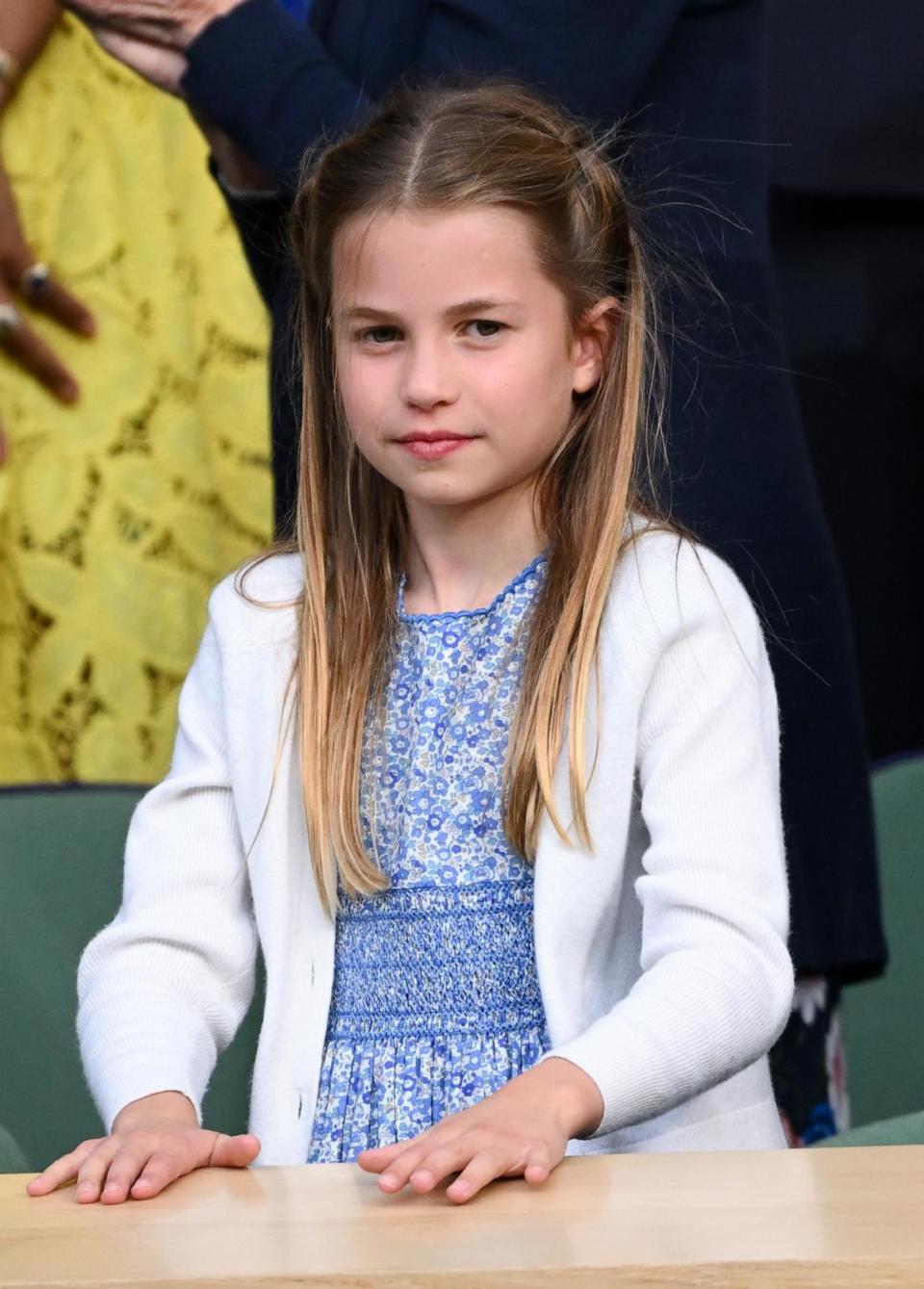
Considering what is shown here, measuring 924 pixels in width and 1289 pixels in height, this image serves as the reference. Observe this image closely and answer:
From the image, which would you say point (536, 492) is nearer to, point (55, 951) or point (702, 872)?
point (702, 872)

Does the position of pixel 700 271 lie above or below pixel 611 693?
above

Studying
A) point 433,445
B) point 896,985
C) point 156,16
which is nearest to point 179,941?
point 433,445

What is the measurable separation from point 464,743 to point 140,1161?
49 centimetres

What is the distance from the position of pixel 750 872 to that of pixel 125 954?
18.1 inches

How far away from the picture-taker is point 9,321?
198 centimetres

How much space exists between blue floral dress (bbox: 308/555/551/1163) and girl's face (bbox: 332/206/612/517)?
5.3 inches

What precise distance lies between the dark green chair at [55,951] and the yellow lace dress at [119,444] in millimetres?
396

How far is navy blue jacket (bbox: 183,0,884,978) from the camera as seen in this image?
5.64 feet

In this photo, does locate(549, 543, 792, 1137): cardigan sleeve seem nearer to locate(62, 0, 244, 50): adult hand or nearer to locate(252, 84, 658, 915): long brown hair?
locate(252, 84, 658, 915): long brown hair

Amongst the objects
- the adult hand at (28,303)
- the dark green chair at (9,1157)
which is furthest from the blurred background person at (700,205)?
the dark green chair at (9,1157)

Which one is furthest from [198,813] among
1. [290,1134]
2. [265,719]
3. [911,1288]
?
[911,1288]

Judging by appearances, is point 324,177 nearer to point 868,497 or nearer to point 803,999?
point 868,497

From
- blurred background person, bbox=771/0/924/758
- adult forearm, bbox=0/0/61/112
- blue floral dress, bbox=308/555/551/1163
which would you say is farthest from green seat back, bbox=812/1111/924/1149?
adult forearm, bbox=0/0/61/112

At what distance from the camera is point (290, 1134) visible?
1313 mm
